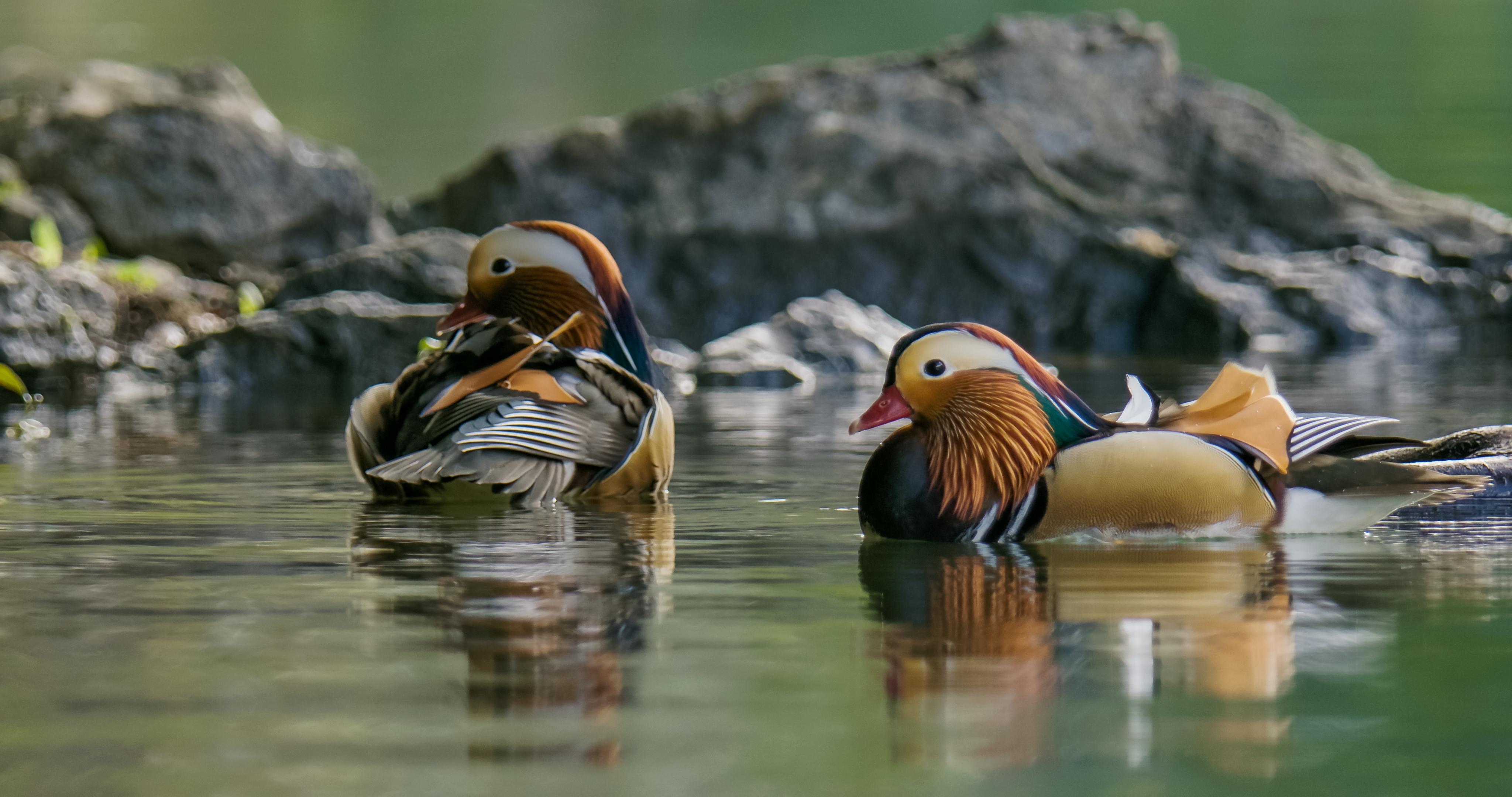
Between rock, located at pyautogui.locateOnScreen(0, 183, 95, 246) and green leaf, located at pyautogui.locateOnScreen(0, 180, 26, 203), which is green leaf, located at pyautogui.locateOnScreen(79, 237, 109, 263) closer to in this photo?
rock, located at pyautogui.locateOnScreen(0, 183, 95, 246)

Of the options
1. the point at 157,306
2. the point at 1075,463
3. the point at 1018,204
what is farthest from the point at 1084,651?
the point at 1018,204

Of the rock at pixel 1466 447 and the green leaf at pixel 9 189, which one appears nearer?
Answer: the rock at pixel 1466 447

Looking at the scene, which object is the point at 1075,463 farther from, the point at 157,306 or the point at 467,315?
the point at 157,306

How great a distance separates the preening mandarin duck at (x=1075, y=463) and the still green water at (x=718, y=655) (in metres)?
0.10

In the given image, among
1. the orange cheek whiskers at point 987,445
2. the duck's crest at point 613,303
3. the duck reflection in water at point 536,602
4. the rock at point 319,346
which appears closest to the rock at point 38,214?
the rock at point 319,346

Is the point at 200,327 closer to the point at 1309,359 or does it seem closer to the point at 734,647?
the point at 1309,359

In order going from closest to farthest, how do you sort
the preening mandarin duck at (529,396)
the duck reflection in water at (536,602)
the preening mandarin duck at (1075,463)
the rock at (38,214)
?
the duck reflection in water at (536,602) < the preening mandarin duck at (1075,463) < the preening mandarin duck at (529,396) < the rock at (38,214)

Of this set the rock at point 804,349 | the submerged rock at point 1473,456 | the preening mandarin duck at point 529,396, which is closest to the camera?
the submerged rock at point 1473,456

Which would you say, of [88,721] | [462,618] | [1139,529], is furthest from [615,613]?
[1139,529]

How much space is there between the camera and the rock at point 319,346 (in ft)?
42.1

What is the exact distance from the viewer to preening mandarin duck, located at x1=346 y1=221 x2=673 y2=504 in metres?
6.32

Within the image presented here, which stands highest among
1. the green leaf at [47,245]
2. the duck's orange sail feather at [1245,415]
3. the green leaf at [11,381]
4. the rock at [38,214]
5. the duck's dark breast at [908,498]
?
the rock at [38,214]

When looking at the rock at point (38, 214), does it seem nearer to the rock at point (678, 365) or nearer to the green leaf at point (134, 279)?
the green leaf at point (134, 279)

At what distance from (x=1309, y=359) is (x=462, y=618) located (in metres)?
11.5
